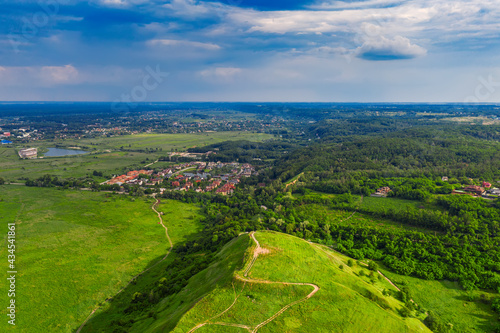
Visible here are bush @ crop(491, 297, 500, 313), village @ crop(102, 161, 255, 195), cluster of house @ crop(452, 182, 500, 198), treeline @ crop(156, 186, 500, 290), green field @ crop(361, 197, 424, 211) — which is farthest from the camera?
village @ crop(102, 161, 255, 195)

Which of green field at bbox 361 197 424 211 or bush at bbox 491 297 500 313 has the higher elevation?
green field at bbox 361 197 424 211

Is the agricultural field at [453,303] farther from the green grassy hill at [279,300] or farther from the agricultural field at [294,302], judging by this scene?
the agricultural field at [294,302]

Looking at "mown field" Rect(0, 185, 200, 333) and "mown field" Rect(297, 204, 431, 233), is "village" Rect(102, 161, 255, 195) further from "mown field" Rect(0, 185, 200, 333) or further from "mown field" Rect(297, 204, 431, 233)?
"mown field" Rect(297, 204, 431, 233)

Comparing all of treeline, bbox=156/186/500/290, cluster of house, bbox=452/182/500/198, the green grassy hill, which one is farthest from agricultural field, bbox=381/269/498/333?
cluster of house, bbox=452/182/500/198

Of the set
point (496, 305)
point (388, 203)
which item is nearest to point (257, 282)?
point (496, 305)

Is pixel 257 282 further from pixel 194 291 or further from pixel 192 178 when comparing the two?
pixel 192 178

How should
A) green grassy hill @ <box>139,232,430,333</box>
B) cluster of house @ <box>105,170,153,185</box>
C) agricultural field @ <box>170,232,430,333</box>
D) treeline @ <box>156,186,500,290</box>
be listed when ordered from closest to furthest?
agricultural field @ <box>170,232,430,333</box> < green grassy hill @ <box>139,232,430,333</box> < treeline @ <box>156,186,500,290</box> < cluster of house @ <box>105,170,153,185</box>

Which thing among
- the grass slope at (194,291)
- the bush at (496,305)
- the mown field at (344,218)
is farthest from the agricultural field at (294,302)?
the mown field at (344,218)
